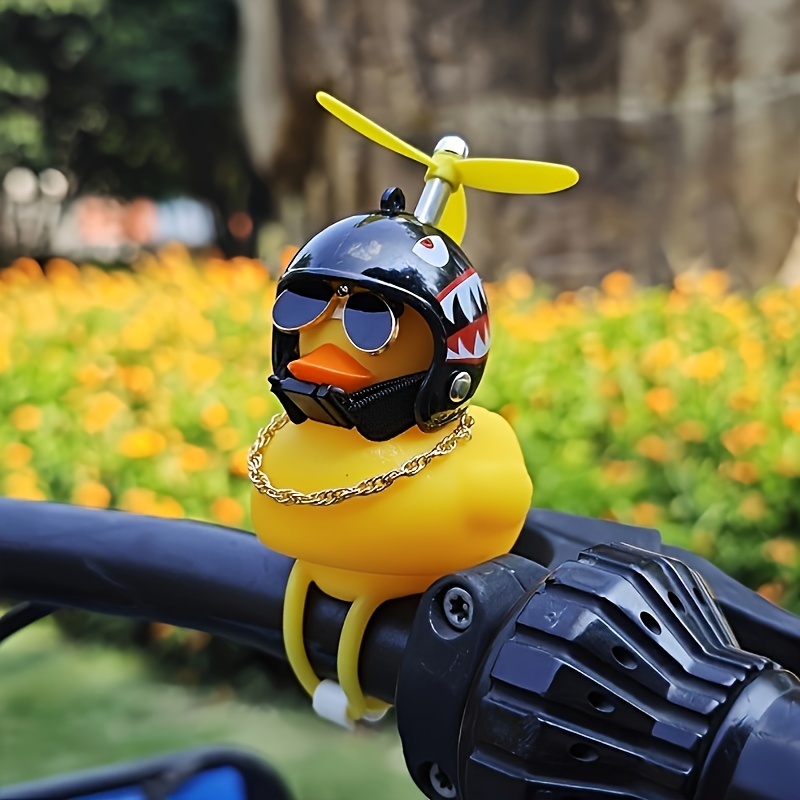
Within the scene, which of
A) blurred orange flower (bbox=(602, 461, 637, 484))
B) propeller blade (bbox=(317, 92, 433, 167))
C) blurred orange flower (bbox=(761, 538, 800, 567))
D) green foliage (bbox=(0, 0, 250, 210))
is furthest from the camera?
green foliage (bbox=(0, 0, 250, 210))

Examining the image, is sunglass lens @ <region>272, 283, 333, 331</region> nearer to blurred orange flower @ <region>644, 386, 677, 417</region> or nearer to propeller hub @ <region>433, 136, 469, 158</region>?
propeller hub @ <region>433, 136, 469, 158</region>

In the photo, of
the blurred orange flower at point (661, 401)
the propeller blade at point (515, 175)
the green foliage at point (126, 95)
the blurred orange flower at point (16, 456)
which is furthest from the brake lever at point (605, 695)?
the green foliage at point (126, 95)

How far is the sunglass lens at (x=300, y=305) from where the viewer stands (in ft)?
1.88

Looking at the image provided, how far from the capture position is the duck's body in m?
0.56

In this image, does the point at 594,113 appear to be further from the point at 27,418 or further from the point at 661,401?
the point at 27,418

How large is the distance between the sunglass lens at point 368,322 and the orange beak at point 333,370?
1cm

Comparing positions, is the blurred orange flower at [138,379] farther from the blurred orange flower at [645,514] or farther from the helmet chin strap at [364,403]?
the helmet chin strap at [364,403]

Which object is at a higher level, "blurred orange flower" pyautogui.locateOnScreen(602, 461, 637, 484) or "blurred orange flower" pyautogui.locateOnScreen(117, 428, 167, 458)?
"blurred orange flower" pyautogui.locateOnScreen(602, 461, 637, 484)

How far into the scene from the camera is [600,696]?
0.42m

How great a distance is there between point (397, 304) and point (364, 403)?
6 centimetres

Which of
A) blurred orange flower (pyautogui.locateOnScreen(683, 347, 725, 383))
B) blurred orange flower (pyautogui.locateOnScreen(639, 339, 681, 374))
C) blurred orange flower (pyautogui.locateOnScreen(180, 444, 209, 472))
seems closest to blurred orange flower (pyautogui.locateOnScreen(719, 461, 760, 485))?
blurred orange flower (pyautogui.locateOnScreen(683, 347, 725, 383))

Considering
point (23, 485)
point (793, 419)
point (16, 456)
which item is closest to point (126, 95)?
point (16, 456)

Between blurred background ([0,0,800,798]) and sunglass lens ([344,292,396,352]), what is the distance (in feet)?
5.60

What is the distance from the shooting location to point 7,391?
3074mm
